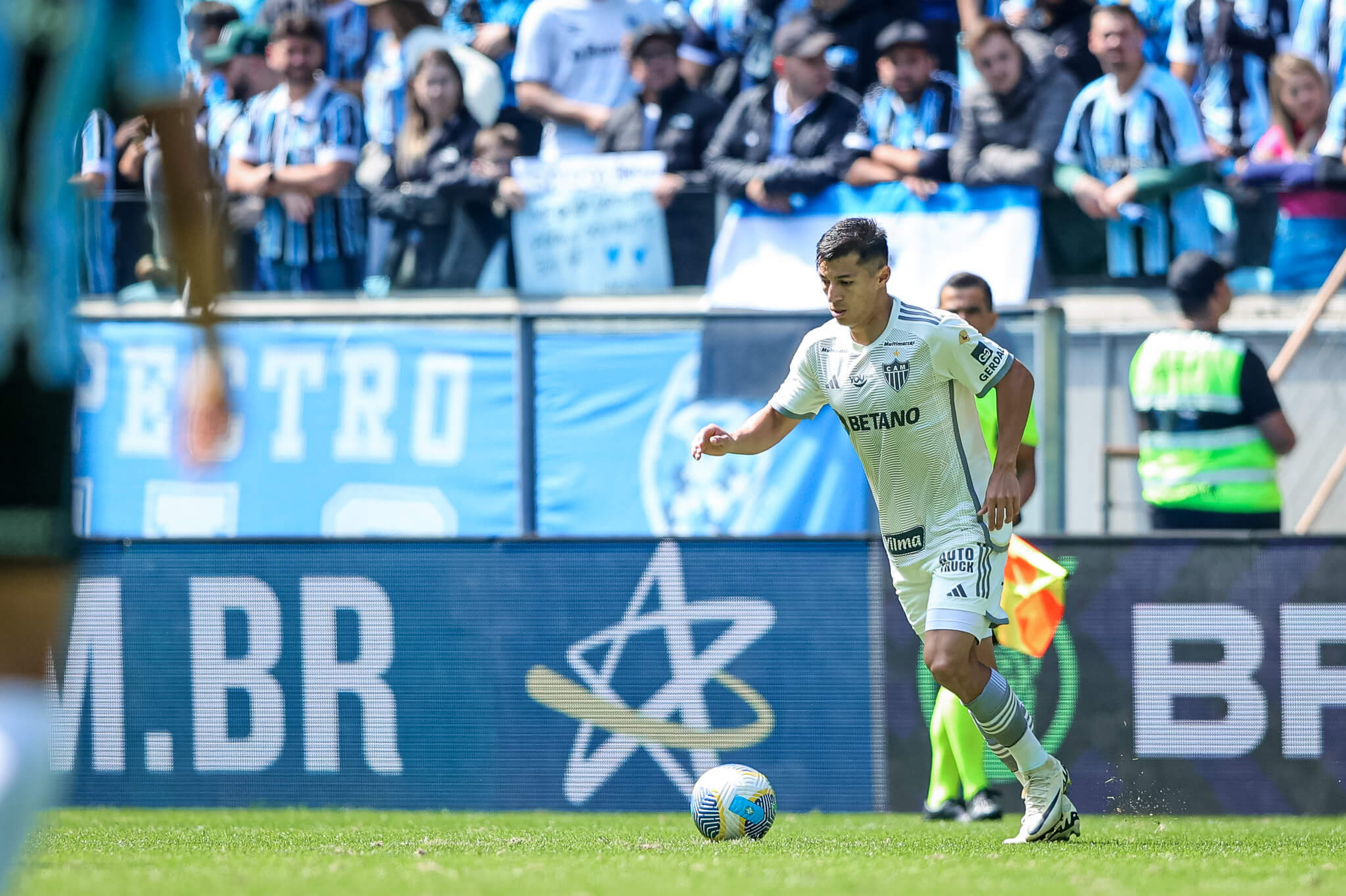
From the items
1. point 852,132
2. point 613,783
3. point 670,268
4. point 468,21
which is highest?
point 468,21

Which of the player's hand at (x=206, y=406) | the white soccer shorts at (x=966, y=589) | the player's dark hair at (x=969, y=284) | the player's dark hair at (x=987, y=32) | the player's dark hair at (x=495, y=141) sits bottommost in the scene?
the white soccer shorts at (x=966, y=589)

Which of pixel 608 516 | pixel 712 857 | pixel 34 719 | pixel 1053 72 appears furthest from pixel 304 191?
pixel 34 719

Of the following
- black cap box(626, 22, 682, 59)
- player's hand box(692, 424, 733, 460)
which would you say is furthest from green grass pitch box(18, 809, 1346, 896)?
black cap box(626, 22, 682, 59)

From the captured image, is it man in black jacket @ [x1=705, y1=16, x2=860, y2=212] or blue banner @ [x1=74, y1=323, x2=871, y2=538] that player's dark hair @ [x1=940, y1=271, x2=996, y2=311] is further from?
man in black jacket @ [x1=705, y1=16, x2=860, y2=212]

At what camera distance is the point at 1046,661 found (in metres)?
8.37

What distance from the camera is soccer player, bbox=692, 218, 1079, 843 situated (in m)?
6.55

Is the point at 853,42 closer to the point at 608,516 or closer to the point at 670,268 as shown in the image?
the point at 670,268

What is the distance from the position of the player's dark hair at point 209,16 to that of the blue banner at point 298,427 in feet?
13.8

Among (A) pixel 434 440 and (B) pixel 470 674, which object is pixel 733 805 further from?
(A) pixel 434 440

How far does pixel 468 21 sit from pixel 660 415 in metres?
4.93

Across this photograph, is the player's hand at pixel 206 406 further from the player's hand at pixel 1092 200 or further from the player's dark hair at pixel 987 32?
the player's dark hair at pixel 987 32

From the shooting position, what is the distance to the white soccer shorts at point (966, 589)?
654cm

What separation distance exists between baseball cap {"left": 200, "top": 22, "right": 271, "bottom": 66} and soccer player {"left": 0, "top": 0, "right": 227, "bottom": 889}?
33.3 feet

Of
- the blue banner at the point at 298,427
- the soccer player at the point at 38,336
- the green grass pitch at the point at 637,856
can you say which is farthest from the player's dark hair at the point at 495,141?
the soccer player at the point at 38,336
